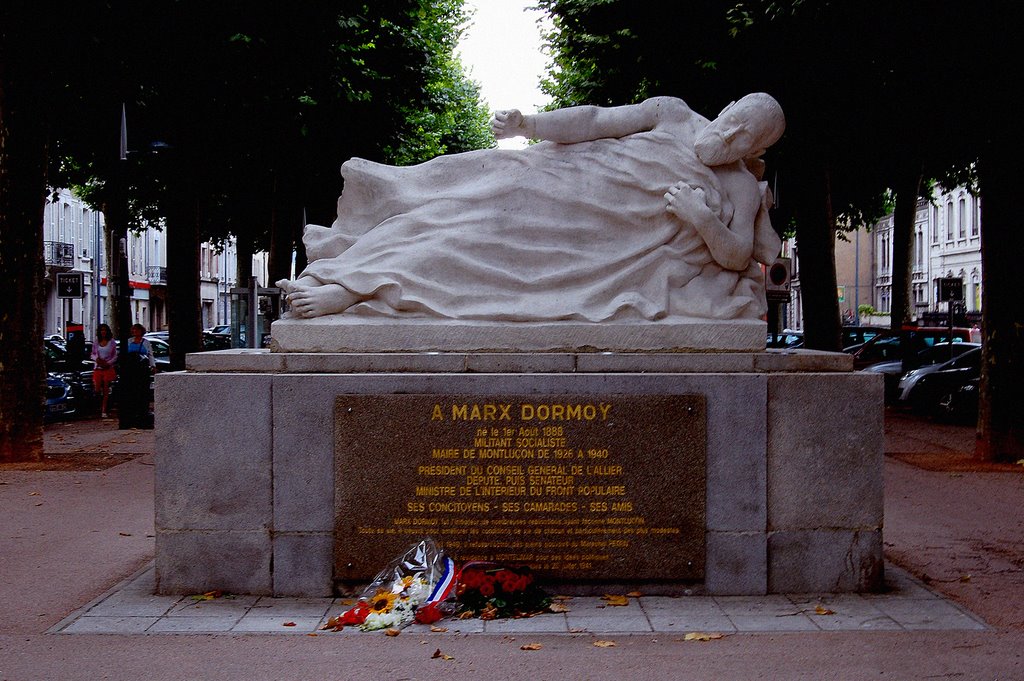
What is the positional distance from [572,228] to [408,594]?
8.27ft

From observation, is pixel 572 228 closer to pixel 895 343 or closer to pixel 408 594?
pixel 408 594

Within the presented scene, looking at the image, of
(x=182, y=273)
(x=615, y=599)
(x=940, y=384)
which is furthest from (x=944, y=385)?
(x=615, y=599)

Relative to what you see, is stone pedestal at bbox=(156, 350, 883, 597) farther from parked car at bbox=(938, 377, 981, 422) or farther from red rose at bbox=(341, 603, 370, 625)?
parked car at bbox=(938, 377, 981, 422)

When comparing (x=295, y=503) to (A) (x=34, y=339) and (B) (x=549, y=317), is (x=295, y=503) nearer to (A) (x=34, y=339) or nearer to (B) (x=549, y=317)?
(B) (x=549, y=317)

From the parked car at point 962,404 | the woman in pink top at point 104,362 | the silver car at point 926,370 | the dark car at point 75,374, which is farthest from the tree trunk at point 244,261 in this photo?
the parked car at point 962,404

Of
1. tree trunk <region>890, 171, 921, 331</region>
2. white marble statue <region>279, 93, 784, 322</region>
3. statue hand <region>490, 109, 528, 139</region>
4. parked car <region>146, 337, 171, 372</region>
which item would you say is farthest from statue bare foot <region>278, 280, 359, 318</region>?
tree trunk <region>890, 171, 921, 331</region>

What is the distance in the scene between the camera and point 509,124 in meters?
7.34

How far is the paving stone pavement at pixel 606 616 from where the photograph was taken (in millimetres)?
6059

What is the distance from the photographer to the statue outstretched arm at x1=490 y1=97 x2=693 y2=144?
7391 millimetres

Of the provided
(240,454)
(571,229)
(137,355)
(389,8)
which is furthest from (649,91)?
(240,454)

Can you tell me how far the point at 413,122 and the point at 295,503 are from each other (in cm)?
2188

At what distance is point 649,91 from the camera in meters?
21.7

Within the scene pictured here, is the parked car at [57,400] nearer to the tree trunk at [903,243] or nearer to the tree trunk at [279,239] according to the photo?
the tree trunk at [279,239]

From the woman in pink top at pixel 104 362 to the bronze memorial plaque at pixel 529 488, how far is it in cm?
1685
